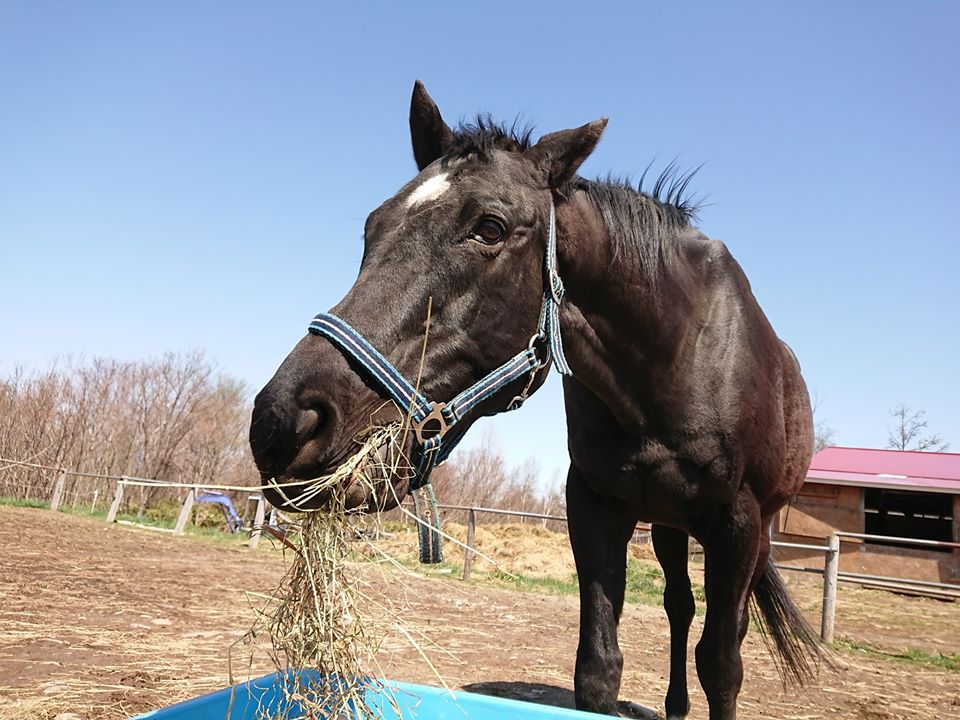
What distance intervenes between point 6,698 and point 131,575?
4979 mm

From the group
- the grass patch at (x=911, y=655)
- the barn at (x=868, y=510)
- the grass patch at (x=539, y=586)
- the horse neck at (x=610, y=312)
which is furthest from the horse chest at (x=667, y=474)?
the barn at (x=868, y=510)

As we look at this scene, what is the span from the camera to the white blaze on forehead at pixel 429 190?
1989mm

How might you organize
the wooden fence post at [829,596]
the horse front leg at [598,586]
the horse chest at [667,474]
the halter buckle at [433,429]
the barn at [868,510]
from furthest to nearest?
the barn at [868,510]
the wooden fence post at [829,596]
the horse chest at [667,474]
the horse front leg at [598,586]
the halter buckle at [433,429]

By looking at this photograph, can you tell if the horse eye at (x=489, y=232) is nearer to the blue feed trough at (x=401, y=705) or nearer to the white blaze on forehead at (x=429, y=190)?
the white blaze on forehead at (x=429, y=190)

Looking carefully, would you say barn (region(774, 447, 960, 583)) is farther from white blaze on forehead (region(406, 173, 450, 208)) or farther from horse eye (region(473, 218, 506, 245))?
white blaze on forehead (region(406, 173, 450, 208))

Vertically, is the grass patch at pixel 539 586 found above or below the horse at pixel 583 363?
below

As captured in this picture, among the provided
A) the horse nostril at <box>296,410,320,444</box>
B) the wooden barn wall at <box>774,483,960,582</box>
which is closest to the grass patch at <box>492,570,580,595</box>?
the wooden barn wall at <box>774,483,960,582</box>

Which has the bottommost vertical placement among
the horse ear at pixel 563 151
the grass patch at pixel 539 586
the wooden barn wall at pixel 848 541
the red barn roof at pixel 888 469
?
the grass patch at pixel 539 586

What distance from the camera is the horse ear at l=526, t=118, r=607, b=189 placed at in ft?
7.50

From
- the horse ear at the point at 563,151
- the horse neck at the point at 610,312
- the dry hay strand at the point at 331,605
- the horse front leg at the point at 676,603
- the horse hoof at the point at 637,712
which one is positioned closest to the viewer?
the dry hay strand at the point at 331,605

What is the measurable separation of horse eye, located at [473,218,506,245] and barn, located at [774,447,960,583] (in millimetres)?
13262

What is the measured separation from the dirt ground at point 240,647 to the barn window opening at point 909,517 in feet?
48.0

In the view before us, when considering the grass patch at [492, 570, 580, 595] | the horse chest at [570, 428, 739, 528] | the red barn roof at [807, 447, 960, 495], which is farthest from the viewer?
the red barn roof at [807, 447, 960, 495]

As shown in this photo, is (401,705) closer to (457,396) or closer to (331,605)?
(331,605)
